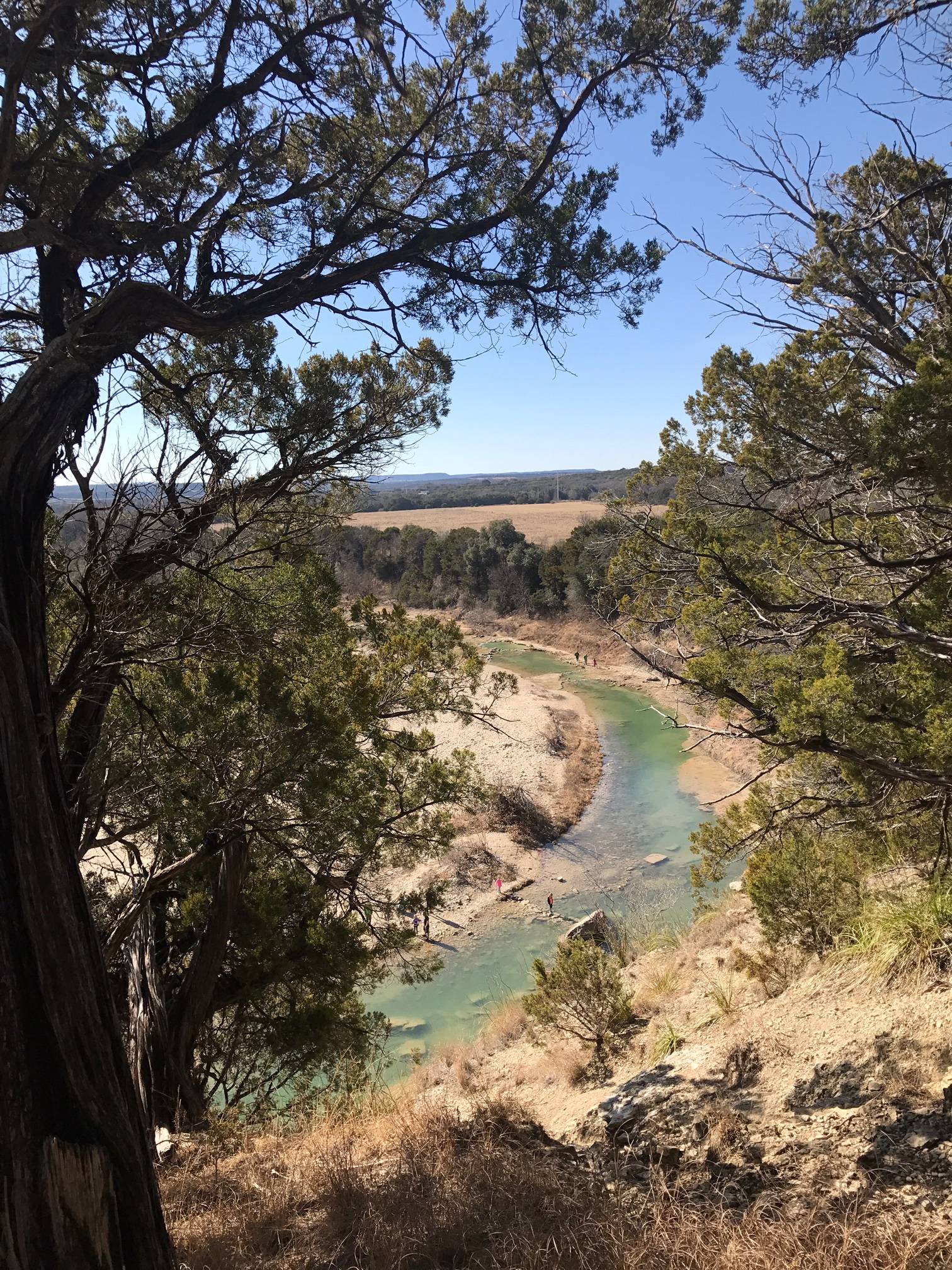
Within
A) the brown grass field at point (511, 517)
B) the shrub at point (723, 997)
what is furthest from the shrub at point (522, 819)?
the brown grass field at point (511, 517)

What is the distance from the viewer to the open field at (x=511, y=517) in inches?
2147

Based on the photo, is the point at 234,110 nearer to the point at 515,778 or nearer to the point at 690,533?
the point at 690,533

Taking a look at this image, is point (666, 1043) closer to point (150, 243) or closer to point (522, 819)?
point (150, 243)

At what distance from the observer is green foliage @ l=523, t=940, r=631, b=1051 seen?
7.24 m

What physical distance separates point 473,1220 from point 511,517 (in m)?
68.3

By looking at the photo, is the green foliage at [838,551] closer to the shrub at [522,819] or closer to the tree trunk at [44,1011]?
the tree trunk at [44,1011]

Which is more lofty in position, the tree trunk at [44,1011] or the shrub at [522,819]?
the tree trunk at [44,1011]

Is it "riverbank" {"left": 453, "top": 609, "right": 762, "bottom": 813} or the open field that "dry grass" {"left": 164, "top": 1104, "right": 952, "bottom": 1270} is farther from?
the open field

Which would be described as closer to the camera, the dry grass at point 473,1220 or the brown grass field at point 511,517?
the dry grass at point 473,1220

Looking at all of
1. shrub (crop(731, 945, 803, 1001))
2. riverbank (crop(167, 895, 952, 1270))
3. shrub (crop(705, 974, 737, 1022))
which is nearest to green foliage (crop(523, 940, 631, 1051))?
shrub (crop(705, 974, 737, 1022))

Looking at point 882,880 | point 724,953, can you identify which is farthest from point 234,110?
point 724,953

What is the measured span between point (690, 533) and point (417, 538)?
125ft

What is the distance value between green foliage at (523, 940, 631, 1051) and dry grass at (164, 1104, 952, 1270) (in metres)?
2.76

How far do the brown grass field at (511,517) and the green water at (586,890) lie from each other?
25669mm
